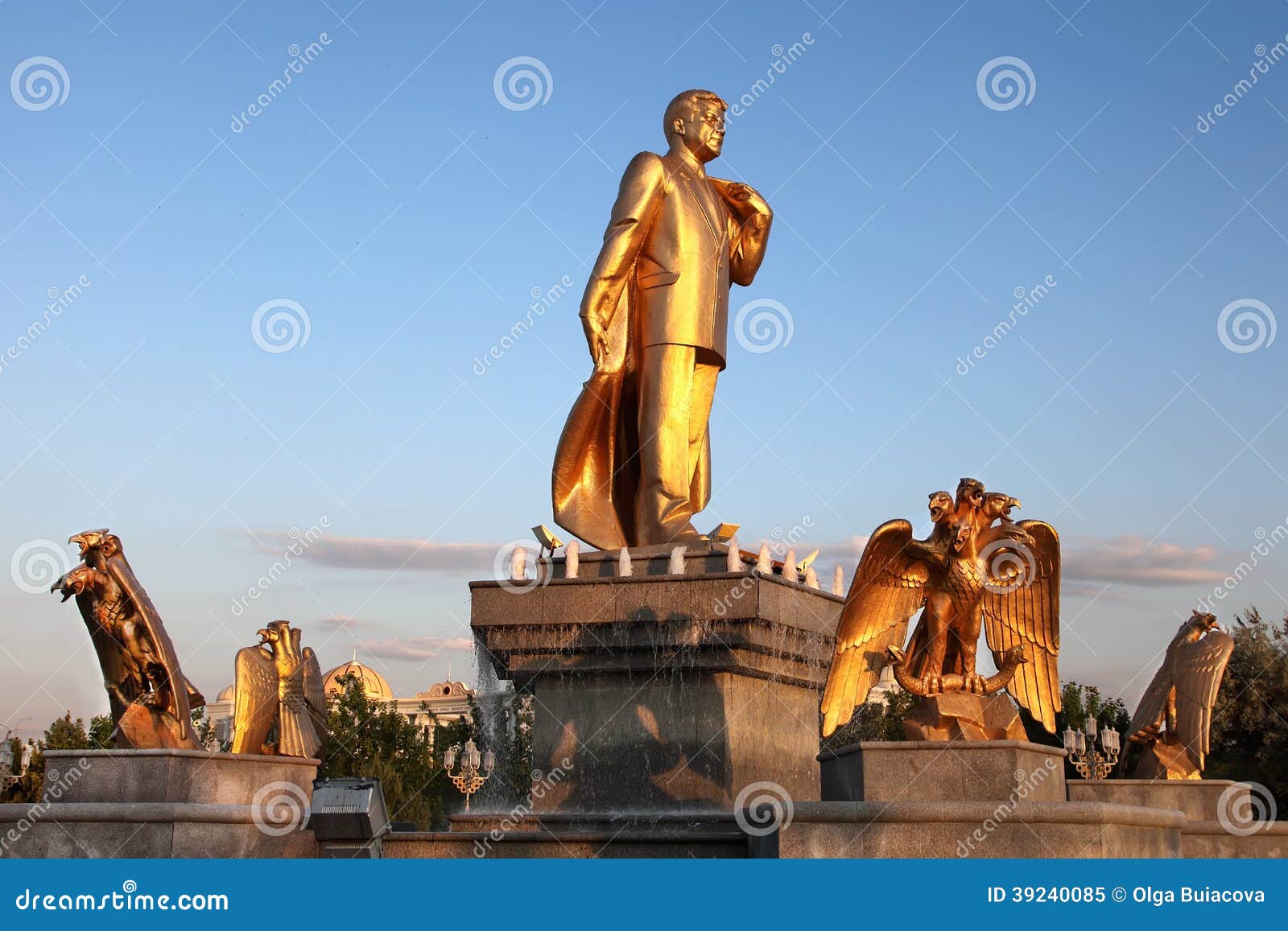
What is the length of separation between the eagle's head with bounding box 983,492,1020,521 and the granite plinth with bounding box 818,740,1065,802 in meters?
1.50

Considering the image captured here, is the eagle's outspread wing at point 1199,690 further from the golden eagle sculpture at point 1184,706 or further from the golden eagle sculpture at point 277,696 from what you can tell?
the golden eagle sculpture at point 277,696

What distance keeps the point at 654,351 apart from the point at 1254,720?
963 inches

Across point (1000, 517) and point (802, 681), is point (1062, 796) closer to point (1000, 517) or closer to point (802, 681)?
point (1000, 517)

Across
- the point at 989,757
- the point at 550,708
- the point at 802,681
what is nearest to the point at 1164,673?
the point at 802,681

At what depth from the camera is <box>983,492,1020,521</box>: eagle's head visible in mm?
9609

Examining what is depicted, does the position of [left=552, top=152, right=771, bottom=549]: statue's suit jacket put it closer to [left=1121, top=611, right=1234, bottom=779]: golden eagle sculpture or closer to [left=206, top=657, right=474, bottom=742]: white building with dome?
[left=1121, top=611, right=1234, bottom=779]: golden eagle sculpture

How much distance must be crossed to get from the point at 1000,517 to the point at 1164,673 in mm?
4021

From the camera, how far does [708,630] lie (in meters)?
10.5

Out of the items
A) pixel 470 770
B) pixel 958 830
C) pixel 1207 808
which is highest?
pixel 470 770

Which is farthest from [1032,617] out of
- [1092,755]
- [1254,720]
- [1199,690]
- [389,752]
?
[389,752]

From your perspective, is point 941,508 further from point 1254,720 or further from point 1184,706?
point 1254,720

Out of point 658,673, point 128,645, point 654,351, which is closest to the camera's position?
point 658,673

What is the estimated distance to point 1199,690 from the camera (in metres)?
12.5

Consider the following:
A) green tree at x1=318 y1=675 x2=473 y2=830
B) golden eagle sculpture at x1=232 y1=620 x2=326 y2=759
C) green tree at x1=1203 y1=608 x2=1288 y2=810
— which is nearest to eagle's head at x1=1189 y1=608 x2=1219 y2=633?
golden eagle sculpture at x1=232 y1=620 x2=326 y2=759
